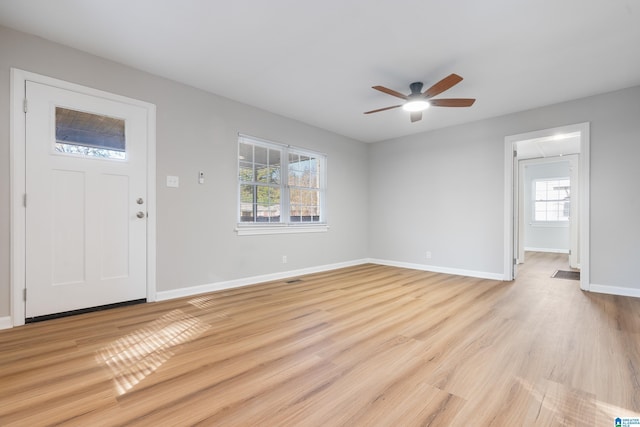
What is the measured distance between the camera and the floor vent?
4.79 m

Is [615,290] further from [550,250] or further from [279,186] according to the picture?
[550,250]

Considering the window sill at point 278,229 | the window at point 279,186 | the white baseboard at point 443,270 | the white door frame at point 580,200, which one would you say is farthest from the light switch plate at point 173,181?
the white door frame at point 580,200

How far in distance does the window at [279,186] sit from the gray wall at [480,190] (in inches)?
62.4

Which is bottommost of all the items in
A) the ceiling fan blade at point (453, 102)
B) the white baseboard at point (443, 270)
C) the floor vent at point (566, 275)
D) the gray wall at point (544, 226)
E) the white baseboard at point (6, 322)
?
the floor vent at point (566, 275)

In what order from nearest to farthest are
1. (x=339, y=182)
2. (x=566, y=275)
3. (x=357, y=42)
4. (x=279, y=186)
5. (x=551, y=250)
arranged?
(x=357, y=42) → (x=279, y=186) → (x=566, y=275) → (x=339, y=182) → (x=551, y=250)

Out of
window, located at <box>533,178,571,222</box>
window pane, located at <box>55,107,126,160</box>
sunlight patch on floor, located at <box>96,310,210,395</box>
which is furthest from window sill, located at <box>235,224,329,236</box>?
window, located at <box>533,178,571,222</box>

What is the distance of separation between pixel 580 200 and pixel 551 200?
5406mm

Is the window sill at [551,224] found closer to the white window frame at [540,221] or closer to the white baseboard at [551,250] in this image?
the white window frame at [540,221]

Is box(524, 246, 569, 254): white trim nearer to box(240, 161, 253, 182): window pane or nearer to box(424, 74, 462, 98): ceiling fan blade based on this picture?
box(424, 74, 462, 98): ceiling fan blade

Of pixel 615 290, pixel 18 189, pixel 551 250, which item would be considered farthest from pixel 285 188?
pixel 551 250

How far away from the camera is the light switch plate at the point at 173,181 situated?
3473mm

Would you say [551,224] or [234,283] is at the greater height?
[551,224]

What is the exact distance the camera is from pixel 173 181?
3.51 m

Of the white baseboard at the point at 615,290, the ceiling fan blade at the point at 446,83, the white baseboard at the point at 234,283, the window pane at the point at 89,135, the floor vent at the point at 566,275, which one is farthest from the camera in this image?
the floor vent at the point at 566,275
